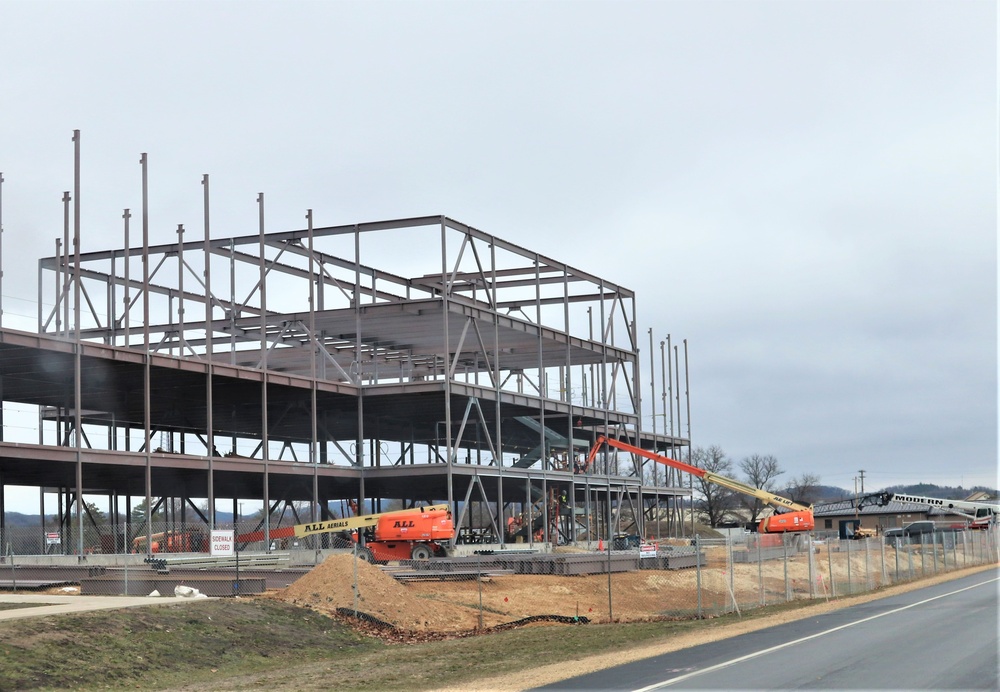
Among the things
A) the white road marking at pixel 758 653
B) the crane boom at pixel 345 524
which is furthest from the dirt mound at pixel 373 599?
the crane boom at pixel 345 524

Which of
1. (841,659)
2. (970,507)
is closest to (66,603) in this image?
(841,659)

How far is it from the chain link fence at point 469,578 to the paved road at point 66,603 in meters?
1.55

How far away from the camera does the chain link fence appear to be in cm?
3045

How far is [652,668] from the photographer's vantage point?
62.0 feet

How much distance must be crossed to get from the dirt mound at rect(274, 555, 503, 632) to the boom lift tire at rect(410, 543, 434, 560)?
54.1 ft

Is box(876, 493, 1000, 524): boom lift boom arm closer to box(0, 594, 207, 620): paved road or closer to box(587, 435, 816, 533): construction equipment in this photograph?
box(587, 435, 816, 533): construction equipment

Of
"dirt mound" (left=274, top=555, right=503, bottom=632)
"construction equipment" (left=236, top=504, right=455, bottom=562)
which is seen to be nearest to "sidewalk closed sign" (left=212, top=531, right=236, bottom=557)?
"dirt mound" (left=274, top=555, right=503, bottom=632)

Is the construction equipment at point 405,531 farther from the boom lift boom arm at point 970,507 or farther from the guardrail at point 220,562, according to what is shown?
the boom lift boom arm at point 970,507

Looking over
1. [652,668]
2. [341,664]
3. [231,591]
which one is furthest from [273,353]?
[652,668]

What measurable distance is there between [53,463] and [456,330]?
87.6 ft

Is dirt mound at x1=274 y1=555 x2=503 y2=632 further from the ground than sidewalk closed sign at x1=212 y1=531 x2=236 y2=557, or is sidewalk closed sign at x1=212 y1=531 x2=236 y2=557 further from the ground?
sidewalk closed sign at x1=212 y1=531 x2=236 y2=557

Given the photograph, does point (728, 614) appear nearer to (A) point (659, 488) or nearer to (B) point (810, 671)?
(B) point (810, 671)

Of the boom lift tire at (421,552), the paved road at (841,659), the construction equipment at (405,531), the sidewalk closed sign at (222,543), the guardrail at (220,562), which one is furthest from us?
the boom lift tire at (421,552)

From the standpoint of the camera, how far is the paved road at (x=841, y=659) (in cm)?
1616
